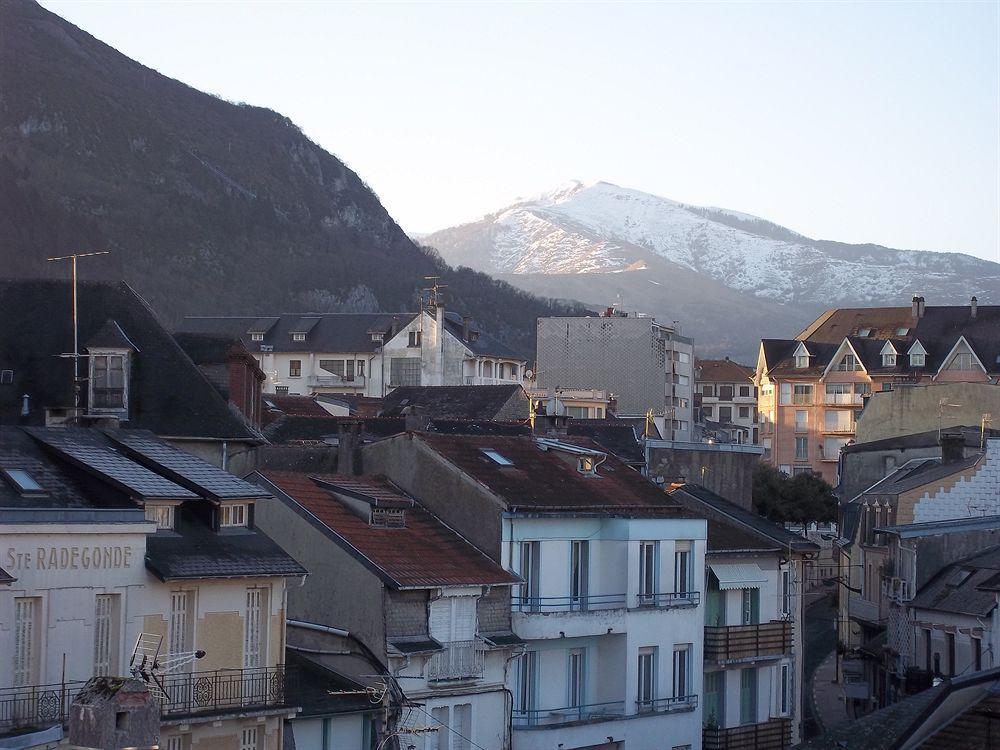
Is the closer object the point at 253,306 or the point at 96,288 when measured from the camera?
the point at 96,288

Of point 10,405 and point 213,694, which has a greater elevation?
point 10,405

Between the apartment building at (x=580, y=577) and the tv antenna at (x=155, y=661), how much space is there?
1064cm

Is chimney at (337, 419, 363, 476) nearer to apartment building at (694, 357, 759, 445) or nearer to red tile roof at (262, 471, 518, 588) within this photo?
red tile roof at (262, 471, 518, 588)

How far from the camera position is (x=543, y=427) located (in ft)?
183

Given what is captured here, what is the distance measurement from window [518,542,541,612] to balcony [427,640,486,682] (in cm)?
213

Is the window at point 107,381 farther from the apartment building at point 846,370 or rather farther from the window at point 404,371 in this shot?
the apartment building at point 846,370

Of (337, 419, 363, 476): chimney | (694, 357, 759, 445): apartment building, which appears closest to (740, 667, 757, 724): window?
(337, 419, 363, 476): chimney

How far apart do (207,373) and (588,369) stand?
→ 73.0m

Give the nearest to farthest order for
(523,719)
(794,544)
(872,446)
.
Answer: (523,719)
(794,544)
(872,446)

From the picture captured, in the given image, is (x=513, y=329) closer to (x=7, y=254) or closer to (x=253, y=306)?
(x=253, y=306)

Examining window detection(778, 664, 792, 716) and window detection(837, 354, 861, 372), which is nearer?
window detection(778, 664, 792, 716)

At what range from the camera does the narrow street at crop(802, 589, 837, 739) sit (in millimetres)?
51969

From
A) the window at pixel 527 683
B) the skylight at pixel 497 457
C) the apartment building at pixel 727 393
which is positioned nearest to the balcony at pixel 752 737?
the window at pixel 527 683

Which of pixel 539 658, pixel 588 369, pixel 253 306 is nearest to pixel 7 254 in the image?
pixel 588 369
